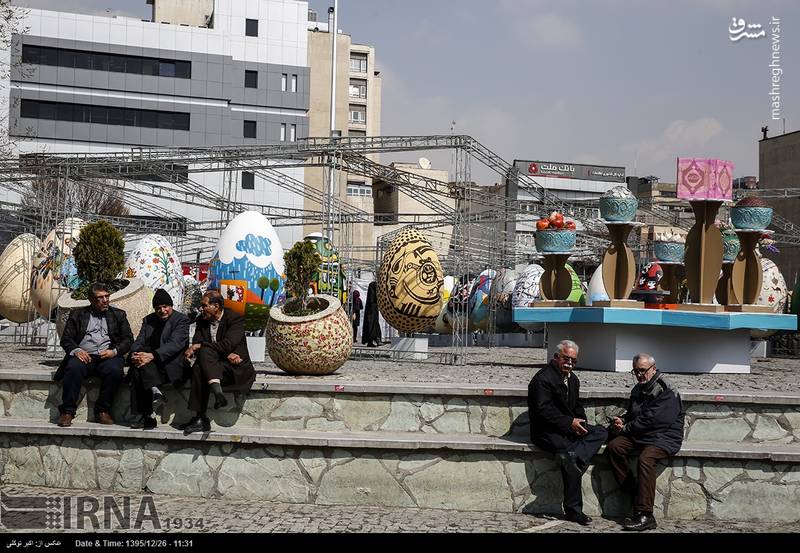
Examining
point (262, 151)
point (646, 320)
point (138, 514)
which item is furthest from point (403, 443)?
point (262, 151)

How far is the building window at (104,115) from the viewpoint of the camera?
158 ft

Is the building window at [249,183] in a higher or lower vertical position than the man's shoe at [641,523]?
higher

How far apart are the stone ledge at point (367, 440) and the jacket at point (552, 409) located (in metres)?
0.23

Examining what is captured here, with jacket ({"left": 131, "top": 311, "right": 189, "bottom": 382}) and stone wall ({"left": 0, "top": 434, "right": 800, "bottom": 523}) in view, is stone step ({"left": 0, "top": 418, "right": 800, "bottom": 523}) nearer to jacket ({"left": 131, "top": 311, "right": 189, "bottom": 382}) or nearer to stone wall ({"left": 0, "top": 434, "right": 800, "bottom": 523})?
stone wall ({"left": 0, "top": 434, "right": 800, "bottom": 523})

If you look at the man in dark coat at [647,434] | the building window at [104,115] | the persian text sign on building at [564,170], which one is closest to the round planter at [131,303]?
the man in dark coat at [647,434]

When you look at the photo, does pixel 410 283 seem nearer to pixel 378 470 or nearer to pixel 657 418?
pixel 378 470

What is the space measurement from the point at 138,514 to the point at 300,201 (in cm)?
4361

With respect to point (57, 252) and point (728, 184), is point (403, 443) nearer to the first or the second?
point (728, 184)

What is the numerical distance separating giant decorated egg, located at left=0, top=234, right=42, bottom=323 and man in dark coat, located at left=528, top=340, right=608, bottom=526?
14.7 m

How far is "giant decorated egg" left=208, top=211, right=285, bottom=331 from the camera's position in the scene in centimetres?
1461

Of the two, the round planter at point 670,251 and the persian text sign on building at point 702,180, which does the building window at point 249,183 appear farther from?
the persian text sign on building at point 702,180

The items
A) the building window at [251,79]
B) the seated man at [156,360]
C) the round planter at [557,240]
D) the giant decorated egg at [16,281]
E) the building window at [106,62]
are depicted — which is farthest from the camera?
the building window at [251,79]

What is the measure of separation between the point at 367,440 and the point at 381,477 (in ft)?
1.24
